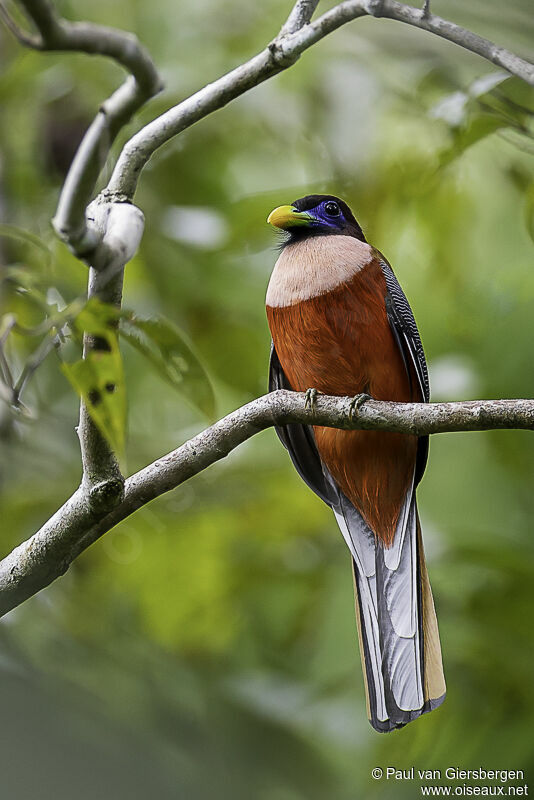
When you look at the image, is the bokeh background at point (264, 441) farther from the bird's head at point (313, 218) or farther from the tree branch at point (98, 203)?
the tree branch at point (98, 203)

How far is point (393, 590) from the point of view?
1.13 metres

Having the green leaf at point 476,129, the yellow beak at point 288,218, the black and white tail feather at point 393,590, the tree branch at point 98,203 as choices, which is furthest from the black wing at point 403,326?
the tree branch at point 98,203

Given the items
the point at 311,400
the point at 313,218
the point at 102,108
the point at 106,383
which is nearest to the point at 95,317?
the point at 106,383

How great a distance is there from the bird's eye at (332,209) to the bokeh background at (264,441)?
36 centimetres

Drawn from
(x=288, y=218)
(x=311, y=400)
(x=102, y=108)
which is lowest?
(x=311, y=400)

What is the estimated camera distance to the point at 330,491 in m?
1.27

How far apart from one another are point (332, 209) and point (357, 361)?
20 cm

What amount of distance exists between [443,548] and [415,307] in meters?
0.45

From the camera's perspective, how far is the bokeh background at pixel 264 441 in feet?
5.12

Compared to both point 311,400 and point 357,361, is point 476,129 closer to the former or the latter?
point 357,361

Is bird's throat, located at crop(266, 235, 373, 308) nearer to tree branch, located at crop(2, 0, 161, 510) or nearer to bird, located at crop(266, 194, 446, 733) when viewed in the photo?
bird, located at crop(266, 194, 446, 733)

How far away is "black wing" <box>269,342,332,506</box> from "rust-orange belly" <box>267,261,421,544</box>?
37 mm

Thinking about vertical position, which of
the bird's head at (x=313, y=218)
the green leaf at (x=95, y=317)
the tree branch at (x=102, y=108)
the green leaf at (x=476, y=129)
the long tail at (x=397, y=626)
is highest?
the tree branch at (x=102, y=108)

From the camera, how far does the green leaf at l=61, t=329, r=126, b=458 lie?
79 centimetres
